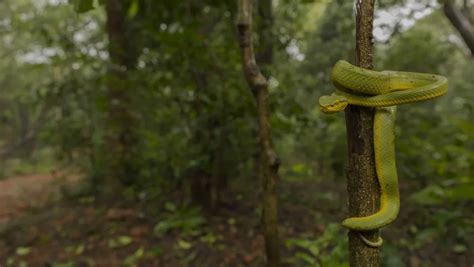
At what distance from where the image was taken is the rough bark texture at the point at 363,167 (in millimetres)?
1243

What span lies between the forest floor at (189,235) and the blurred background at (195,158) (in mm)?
18

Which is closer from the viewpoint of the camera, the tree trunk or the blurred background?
the blurred background

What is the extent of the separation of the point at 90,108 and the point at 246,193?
88.0 inches

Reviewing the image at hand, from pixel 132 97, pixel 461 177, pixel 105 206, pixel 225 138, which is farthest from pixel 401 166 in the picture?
pixel 105 206

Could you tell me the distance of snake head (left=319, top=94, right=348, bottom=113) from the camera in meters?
1.32

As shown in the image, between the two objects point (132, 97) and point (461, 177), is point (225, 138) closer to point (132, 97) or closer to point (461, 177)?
point (132, 97)

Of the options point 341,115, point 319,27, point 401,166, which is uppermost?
point 319,27

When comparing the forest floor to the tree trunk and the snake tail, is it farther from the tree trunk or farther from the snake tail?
the snake tail

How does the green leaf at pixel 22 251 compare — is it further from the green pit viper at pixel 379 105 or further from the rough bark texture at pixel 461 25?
the rough bark texture at pixel 461 25

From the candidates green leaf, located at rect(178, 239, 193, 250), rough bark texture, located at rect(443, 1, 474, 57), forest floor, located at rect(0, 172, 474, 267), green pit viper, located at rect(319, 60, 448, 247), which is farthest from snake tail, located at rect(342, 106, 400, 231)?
rough bark texture, located at rect(443, 1, 474, 57)

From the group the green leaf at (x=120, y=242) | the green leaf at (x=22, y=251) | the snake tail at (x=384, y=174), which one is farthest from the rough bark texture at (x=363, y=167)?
the green leaf at (x=22, y=251)

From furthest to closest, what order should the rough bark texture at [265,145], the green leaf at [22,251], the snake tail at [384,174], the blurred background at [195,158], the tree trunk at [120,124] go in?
1. the tree trunk at [120,124]
2. the green leaf at [22,251]
3. the blurred background at [195,158]
4. the rough bark texture at [265,145]
5. the snake tail at [384,174]

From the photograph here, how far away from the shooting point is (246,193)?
17.4ft

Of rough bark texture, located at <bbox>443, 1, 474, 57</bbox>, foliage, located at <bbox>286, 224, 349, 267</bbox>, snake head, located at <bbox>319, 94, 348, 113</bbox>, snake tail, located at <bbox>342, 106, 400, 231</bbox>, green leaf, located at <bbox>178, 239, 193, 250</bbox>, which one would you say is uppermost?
rough bark texture, located at <bbox>443, 1, 474, 57</bbox>
